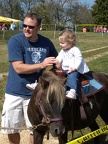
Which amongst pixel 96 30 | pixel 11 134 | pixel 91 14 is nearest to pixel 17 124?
pixel 11 134

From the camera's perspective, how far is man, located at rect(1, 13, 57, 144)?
3.70 metres

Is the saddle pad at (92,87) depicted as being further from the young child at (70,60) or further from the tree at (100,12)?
the tree at (100,12)

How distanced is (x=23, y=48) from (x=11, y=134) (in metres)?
1.30

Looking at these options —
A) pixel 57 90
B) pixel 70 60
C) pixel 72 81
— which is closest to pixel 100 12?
pixel 70 60

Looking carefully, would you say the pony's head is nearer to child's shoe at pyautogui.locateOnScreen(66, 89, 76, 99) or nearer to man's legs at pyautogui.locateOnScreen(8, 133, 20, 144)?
child's shoe at pyautogui.locateOnScreen(66, 89, 76, 99)

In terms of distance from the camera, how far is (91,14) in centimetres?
7850

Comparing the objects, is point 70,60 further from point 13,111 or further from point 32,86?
point 13,111

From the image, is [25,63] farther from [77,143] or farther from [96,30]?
[96,30]

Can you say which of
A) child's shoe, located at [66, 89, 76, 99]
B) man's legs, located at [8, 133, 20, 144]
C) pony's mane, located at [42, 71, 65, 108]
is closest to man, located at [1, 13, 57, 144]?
man's legs, located at [8, 133, 20, 144]

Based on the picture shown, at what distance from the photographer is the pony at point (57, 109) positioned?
3150mm

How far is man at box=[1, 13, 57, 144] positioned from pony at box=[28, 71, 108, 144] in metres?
0.21

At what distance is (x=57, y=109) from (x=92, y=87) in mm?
1383

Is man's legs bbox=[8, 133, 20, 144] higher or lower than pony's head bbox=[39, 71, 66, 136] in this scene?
lower

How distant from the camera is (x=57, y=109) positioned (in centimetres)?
315
